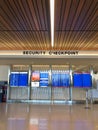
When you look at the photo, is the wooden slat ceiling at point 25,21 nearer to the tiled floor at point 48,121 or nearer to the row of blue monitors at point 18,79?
the tiled floor at point 48,121

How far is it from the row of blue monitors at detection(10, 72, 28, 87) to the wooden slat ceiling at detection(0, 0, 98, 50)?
3502 mm

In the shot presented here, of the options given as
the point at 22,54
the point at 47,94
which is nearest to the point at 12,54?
the point at 22,54

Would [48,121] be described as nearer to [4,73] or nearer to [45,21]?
[45,21]

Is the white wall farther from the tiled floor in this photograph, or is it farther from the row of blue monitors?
the tiled floor

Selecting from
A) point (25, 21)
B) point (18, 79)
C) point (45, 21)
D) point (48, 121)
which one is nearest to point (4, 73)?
point (18, 79)

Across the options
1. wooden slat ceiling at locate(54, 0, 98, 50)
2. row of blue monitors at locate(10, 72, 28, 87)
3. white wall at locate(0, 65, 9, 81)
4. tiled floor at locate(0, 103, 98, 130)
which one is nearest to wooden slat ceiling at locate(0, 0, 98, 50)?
wooden slat ceiling at locate(54, 0, 98, 50)

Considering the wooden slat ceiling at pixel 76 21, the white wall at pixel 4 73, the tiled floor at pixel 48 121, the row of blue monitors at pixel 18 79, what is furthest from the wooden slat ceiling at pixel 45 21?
the white wall at pixel 4 73

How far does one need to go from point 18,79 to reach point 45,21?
6.26 m

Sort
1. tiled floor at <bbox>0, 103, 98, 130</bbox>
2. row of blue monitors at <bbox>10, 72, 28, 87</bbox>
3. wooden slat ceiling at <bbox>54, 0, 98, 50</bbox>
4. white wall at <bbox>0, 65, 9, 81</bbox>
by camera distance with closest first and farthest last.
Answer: tiled floor at <bbox>0, 103, 98, 130</bbox>, wooden slat ceiling at <bbox>54, 0, 98, 50</bbox>, row of blue monitors at <bbox>10, 72, 28, 87</bbox>, white wall at <bbox>0, 65, 9, 81</bbox>

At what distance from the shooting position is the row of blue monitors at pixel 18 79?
11.2 metres

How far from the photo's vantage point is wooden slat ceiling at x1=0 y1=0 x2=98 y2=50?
4.49 metres

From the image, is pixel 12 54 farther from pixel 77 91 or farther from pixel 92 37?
pixel 92 37

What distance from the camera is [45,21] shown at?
567 cm

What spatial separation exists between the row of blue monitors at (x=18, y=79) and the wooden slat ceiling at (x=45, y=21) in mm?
3502
